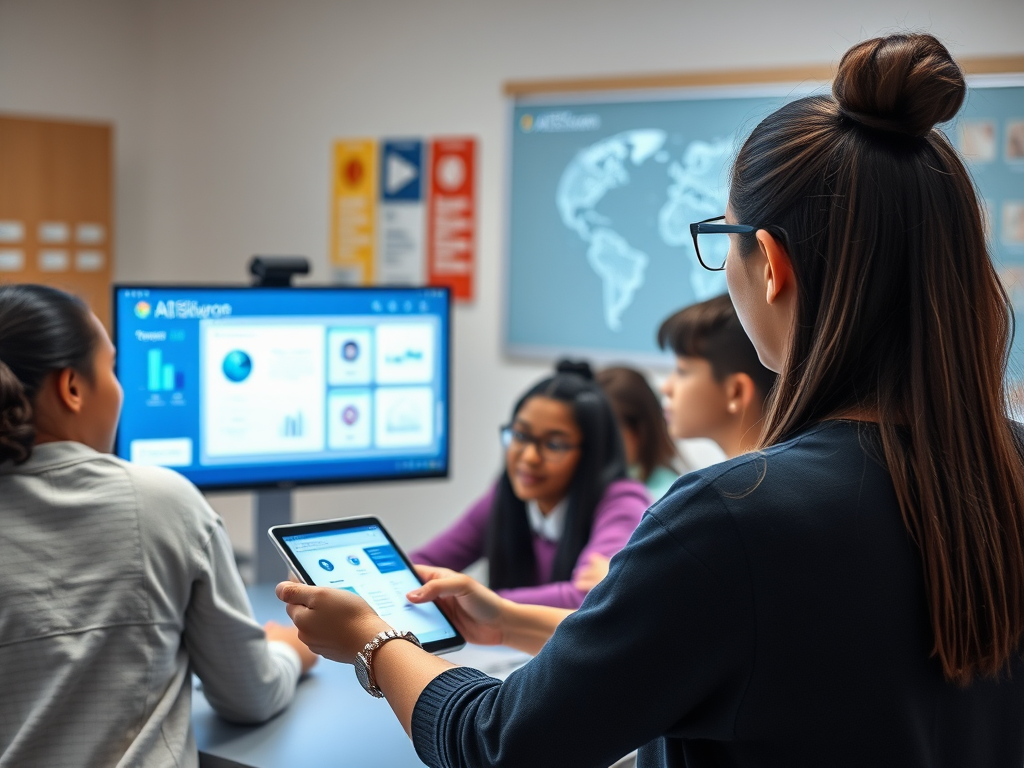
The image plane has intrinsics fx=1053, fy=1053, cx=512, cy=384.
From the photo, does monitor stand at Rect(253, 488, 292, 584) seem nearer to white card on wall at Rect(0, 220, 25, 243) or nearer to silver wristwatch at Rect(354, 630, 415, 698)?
silver wristwatch at Rect(354, 630, 415, 698)

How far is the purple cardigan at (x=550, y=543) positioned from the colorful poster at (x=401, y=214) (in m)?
1.72

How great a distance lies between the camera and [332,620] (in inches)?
41.7

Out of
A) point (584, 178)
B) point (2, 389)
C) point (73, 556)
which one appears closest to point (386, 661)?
point (73, 556)

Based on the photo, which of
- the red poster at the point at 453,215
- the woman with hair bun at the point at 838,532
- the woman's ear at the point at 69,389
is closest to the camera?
the woman with hair bun at the point at 838,532

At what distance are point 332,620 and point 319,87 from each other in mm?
3386

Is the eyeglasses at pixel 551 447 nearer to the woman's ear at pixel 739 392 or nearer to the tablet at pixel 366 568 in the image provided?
the woman's ear at pixel 739 392

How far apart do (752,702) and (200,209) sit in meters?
4.07

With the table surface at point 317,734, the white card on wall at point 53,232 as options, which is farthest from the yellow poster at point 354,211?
the table surface at point 317,734

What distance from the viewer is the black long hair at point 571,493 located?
2.16 meters

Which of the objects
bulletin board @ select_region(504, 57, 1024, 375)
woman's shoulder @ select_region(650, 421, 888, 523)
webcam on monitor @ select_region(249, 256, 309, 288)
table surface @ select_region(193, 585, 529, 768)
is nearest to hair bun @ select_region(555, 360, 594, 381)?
webcam on monitor @ select_region(249, 256, 309, 288)

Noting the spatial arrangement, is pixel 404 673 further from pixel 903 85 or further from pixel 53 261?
pixel 53 261

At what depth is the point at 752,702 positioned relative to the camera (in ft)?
2.58

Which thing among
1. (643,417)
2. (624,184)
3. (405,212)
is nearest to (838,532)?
(643,417)

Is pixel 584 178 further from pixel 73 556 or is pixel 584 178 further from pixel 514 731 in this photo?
pixel 514 731
